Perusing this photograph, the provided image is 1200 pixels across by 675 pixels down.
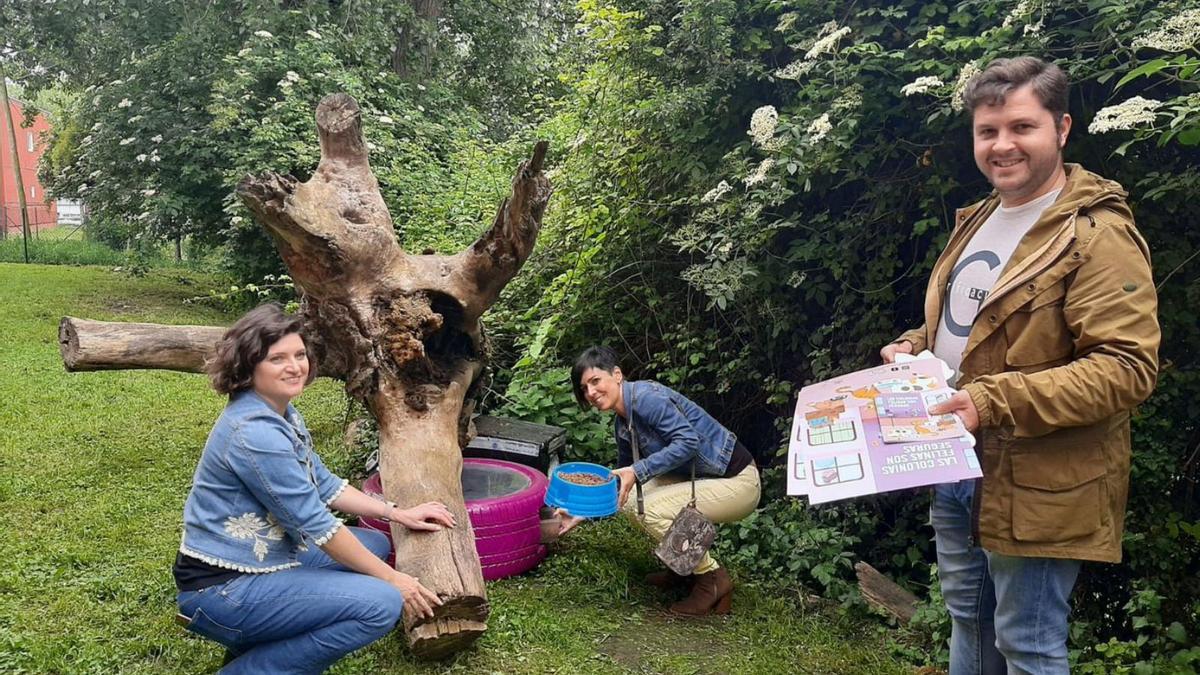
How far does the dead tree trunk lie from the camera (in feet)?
12.3

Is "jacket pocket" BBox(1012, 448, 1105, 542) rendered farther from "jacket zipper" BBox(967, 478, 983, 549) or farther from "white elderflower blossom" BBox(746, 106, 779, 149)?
"white elderflower blossom" BBox(746, 106, 779, 149)

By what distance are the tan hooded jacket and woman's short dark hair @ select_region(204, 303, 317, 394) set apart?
2.06 meters

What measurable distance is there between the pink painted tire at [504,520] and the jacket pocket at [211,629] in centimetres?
105

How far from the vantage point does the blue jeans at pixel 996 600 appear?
210cm

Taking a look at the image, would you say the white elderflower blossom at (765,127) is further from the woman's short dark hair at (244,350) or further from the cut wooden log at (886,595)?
the woman's short dark hair at (244,350)

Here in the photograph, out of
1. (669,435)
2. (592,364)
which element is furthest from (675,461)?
(592,364)

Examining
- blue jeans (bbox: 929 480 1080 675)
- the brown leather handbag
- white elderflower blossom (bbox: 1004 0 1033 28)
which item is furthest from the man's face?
the brown leather handbag

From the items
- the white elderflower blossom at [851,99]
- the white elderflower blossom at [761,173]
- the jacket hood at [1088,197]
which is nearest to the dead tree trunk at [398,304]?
the white elderflower blossom at [761,173]

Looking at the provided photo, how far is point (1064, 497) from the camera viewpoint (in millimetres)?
2008

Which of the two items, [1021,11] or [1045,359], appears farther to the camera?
[1021,11]

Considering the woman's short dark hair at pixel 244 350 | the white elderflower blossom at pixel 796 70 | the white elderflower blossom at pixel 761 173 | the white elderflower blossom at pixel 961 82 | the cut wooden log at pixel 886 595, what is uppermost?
the white elderflower blossom at pixel 796 70

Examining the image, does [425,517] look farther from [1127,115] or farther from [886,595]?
[1127,115]

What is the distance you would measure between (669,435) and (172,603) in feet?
7.60

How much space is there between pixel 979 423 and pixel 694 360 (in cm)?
294
